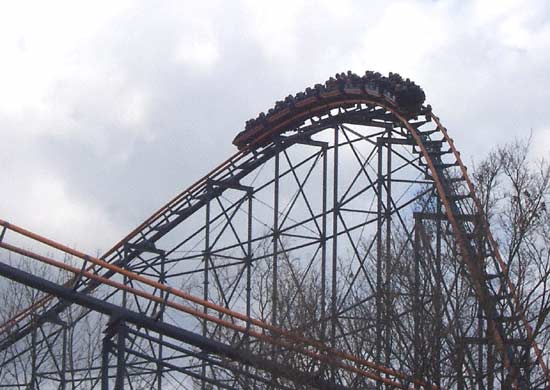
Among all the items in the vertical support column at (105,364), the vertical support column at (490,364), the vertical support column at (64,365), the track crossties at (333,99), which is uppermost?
the track crossties at (333,99)

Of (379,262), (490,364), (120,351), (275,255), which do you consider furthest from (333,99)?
(490,364)

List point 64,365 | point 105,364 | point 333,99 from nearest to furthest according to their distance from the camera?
point 105,364 < point 64,365 < point 333,99

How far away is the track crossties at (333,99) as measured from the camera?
21.0 meters

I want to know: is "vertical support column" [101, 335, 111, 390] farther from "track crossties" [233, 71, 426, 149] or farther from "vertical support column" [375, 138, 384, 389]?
"track crossties" [233, 71, 426, 149]

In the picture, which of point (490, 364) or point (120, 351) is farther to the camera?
point (120, 351)

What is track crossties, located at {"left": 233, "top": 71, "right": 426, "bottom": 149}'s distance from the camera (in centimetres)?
2105

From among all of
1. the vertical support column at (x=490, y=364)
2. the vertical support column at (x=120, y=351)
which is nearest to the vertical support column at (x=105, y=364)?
the vertical support column at (x=120, y=351)

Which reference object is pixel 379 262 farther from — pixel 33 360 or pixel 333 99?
pixel 33 360

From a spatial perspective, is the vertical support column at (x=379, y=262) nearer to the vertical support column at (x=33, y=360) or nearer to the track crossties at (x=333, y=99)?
the track crossties at (x=333, y=99)

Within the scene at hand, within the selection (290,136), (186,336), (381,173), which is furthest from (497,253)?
(290,136)

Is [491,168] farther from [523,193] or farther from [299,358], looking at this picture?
[299,358]

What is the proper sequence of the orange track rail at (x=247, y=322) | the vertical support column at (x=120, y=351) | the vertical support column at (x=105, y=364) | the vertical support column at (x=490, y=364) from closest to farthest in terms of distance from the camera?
the vertical support column at (x=490, y=364) → the orange track rail at (x=247, y=322) → the vertical support column at (x=120, y=351) → the vertical support column at (x=105, y=364)

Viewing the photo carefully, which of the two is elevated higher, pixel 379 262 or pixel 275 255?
pixel 275 255

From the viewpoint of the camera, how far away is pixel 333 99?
22562mm
